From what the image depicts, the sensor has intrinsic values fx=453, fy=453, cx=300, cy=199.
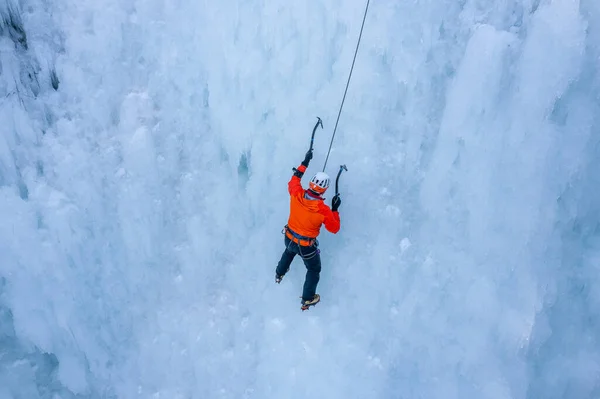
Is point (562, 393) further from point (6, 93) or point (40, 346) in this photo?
point (6, 93)

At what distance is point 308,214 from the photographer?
137 inches

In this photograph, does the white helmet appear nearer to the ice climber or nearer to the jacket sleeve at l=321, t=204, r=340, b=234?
the ice climber

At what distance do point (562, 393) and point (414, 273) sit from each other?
1.71 m

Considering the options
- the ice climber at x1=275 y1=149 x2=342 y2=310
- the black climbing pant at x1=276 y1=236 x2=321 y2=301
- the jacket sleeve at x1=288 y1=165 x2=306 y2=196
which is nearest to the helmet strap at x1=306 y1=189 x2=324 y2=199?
the ice climber at x1=275 y1=149 x2=342 y2=310

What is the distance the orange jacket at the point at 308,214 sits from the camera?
3459 mm

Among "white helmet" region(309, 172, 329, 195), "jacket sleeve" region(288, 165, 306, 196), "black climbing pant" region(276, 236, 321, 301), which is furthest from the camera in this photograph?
"black climbing pant" region(276, 236, 321, 301)

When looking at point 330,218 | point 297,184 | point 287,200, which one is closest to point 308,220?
point 330,218

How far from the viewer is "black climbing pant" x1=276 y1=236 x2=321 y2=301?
374cm

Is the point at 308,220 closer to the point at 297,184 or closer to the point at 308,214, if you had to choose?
the point at 308,214

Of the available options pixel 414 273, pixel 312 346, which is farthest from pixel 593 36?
pixel 312 346

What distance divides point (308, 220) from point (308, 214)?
6 cm

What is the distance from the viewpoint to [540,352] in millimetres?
3979

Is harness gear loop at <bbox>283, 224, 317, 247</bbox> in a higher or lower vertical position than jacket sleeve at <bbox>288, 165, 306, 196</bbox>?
lower

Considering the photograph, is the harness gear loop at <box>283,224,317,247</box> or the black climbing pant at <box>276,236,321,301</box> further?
the black climbing pant at <box>276,236,321,301</box>
